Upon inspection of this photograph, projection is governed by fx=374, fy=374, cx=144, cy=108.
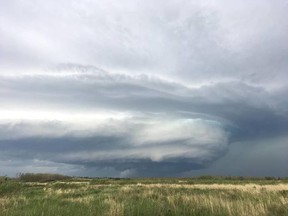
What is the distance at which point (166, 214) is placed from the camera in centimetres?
1414

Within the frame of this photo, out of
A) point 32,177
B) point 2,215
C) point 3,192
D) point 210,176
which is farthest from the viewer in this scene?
point 210,176

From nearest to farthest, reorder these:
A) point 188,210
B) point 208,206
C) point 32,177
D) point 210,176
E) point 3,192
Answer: point 188,210
point 208,206
point 3,192
point 32,177
point 210,176

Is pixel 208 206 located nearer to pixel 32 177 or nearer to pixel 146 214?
pixel 146 214

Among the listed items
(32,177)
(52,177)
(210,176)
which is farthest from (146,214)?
(210,176)

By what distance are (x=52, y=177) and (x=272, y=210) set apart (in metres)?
123

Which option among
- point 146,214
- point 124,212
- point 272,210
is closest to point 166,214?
point 146,214

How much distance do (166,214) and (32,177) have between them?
10894 cm

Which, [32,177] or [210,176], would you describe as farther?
[210,176]

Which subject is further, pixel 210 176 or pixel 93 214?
pixel 210 176

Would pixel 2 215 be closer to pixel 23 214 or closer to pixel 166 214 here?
pixel 23 214

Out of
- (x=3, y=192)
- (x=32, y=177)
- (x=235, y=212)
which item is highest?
(x=32, y=177)

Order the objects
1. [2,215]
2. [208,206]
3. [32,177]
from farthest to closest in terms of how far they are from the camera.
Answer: [32,177], [208,206], [2,215]

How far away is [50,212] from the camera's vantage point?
1436 cm

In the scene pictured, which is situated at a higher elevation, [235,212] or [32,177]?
[32,177]
